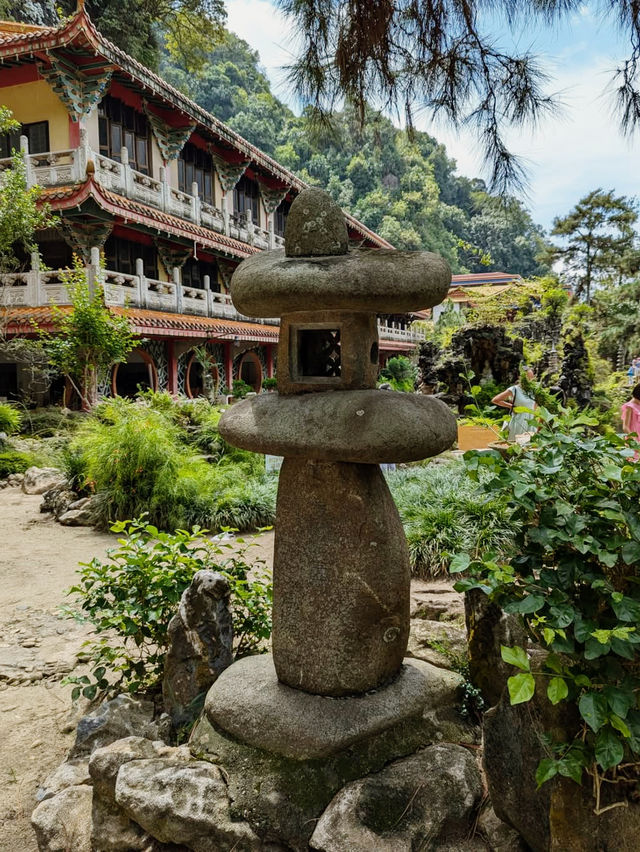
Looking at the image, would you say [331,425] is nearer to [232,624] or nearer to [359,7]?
[232,624]

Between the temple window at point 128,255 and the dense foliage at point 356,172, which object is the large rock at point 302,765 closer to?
the temple window at point 128,255

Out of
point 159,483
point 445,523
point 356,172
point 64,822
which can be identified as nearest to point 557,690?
point 64,822

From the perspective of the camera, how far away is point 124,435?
7.62 metres

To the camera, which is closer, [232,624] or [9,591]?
[232,624]

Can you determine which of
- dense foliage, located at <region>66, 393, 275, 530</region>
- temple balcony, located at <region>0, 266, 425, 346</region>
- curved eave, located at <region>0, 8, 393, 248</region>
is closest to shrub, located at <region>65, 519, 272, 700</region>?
dense foliage, located at <region>66, 393, 275, 530</region>

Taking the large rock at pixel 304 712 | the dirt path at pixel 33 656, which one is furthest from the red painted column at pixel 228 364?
the large rock at pixel 304 712

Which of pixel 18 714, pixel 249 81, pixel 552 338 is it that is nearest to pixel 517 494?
pixel 18 714

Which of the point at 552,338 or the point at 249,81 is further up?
the point at 249,81

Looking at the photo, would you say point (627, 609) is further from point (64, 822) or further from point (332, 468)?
point (64, 822)

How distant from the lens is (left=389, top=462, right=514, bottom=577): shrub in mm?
5074

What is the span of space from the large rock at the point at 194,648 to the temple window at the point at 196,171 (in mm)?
15673

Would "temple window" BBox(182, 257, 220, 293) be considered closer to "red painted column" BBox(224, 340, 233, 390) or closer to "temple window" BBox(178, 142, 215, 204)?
"temple window" BBox(178, 142, 215, 204)

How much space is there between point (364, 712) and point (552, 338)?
15.1m

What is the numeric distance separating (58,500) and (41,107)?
380 inches
